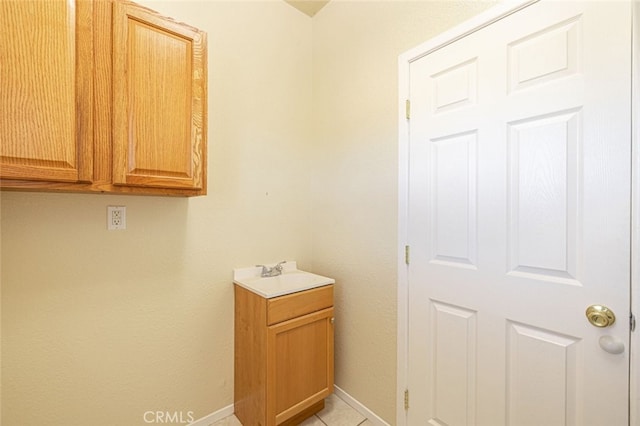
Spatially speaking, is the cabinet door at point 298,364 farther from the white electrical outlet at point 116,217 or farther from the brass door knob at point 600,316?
the brass door knob at point 600,316

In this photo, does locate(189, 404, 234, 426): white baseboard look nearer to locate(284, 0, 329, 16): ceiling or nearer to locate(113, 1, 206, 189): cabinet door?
locate(113, 1, 206, 189): cabinet door

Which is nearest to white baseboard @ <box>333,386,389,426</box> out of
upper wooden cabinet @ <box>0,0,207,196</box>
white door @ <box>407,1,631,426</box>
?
white door @ <box>407,1,631,426</box>

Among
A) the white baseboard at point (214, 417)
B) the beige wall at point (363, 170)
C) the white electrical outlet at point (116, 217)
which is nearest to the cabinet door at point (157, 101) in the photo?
the white electrical outlet at point (116, 217)

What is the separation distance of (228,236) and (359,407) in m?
1.44

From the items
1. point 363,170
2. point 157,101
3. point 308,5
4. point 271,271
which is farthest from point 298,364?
point 308,5

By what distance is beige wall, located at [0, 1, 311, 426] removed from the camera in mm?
1283

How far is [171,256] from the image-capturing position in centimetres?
164

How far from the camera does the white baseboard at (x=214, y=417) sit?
1.73 meters

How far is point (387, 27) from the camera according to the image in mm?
1682

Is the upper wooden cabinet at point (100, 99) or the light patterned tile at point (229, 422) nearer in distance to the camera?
the upper wooden cabinet at point (100, 99)

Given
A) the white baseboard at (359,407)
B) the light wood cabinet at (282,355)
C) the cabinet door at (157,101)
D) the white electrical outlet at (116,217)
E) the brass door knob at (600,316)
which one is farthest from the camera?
the white baseboard at (359,407)

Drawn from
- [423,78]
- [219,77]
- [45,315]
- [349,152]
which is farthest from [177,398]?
[423,78]

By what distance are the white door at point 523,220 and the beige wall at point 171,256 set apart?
103 cm

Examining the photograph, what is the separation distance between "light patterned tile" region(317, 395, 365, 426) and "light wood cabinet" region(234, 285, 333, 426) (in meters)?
0.06
